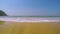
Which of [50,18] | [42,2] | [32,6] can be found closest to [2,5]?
[32,6]

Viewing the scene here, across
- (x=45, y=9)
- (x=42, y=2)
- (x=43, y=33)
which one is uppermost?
(x=42, y=2)

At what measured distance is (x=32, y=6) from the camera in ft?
4.57

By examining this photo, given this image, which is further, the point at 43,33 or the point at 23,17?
the point at 23,17

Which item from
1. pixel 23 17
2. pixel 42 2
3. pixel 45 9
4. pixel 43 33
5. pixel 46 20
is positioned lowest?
pixel 43 33

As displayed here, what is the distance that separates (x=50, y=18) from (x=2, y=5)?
2.56 ft

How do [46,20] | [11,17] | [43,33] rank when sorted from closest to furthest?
1. [43,33]
2. [46,20]
3. [11,17]

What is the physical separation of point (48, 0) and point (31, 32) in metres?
0.73

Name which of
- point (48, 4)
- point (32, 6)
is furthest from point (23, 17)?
point (48, 4)

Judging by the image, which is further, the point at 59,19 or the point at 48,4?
the point at 48,4

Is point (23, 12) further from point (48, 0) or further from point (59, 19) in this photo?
point (59, 19)

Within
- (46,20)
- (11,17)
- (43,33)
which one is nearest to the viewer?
(43,33)

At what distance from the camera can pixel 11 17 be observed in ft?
4.38

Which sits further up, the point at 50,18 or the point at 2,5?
the point at 2,5

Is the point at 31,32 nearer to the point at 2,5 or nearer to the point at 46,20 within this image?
the point at 46,20
